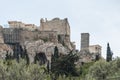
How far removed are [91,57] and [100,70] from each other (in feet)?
74.7

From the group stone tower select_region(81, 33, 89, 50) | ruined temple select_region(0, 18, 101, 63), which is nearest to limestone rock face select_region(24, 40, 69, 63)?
ruined temple select_region(0, 18, 101, 63)

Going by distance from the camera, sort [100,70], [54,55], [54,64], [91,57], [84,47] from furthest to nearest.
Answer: [84,47] < [91,57] < [54,55] < [54,64] < [100,70]

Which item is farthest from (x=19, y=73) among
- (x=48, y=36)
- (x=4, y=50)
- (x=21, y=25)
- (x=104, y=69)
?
(x=21, y=25)

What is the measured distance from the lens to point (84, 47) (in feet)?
325

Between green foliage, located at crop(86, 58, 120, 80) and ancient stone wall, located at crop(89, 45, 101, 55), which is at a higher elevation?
ancient stone wall, located at crop(89, 45, 101, 55)

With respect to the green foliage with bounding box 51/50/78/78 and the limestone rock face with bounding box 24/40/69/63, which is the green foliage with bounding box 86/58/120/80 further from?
the limestone rock face with bounding box 24/40/69/63

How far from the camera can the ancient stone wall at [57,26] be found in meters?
92.3

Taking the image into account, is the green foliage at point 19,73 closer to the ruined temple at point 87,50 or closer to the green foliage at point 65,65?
the green foliage at point 65,65

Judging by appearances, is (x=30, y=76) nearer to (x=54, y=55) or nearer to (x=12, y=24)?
(x=54, y=55)

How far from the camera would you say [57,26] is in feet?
305

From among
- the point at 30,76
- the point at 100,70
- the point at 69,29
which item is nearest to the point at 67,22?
the point at 69,29

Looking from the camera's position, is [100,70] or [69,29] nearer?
[100,70]

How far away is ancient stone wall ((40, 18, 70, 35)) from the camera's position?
303 feet

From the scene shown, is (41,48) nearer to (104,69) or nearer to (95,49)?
(95,49)
